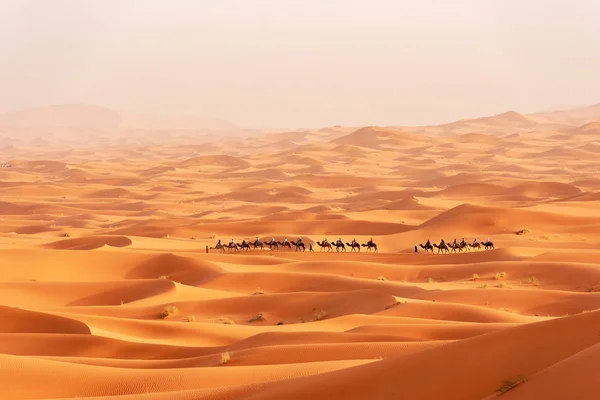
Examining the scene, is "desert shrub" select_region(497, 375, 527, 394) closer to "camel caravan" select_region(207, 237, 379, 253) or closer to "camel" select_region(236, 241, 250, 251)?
"camel caravan" select_region(207, 237, 379, 253)

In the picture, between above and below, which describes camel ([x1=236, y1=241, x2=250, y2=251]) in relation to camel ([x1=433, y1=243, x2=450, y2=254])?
above

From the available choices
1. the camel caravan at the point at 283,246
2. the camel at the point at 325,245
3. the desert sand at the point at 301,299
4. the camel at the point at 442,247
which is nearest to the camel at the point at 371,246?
the camel caravan at the point at 283,246

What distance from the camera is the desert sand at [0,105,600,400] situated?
8844mm

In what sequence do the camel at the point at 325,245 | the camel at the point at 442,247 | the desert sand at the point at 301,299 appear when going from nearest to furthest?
the desert sand at the point at 301,299
the camel at the point at 442,247
the camel at the point at 325,245

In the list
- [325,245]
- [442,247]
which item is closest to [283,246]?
[325,245]

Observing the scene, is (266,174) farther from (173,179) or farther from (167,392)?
(167,392)

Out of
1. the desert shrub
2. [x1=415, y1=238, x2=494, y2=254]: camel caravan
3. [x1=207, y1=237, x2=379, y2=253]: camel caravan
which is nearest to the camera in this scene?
the desert shrub

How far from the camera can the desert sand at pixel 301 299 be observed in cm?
884

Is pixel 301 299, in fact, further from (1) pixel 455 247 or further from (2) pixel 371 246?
(2) pixel 371 246

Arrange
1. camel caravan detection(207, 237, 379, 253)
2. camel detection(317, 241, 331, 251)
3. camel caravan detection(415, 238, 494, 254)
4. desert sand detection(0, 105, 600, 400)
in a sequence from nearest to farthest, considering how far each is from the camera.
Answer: desert sand detection(0, 105, 600, 400) → camel caravan detection(415, 238, 494, 254) → camel detection(317, 241, 331, 251) → camel caravan detection(207, 237, 379, 253)

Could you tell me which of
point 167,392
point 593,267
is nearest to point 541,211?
point 593,267

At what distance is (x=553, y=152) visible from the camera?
10044cm

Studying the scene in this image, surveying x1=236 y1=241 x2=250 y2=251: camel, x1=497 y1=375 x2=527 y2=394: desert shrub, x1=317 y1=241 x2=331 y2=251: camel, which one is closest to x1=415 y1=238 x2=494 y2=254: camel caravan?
x1=317 y1=241 x2=331 y2=251: camel

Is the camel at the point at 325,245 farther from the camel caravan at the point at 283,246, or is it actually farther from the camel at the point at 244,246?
the camel at the point at 244,246
